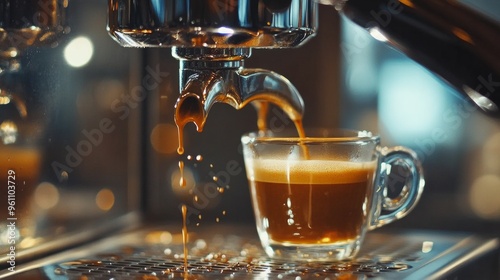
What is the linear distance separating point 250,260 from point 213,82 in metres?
0.17

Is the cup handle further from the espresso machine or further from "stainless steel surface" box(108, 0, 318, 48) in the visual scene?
"stainless steel surface" box(108, 0, 318, 48)

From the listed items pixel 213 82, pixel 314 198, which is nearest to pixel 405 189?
pixel 314 198

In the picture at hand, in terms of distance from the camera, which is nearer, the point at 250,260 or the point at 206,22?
the point at 206,22

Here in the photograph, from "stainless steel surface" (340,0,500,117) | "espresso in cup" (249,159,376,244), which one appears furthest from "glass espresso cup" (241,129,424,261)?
"stainless steel surface" (340,0,500,117)

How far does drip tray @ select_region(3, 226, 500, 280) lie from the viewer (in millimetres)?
675

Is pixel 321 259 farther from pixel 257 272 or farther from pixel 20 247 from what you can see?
pixel 20 247

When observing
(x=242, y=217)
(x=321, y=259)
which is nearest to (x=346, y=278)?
(x=321, y=259)

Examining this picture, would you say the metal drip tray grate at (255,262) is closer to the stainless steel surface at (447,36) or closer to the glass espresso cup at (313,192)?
the glass espresso cup at (313,192)

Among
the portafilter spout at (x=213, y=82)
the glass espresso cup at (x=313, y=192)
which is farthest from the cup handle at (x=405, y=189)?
the portafilter spout at (x=213, y=82)

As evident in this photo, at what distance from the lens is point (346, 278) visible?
660 millimetres

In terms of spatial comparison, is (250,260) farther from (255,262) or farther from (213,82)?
(213,82)

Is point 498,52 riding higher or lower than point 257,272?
higher

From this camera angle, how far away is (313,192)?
72 cm

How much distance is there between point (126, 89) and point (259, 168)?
222 millimetres
